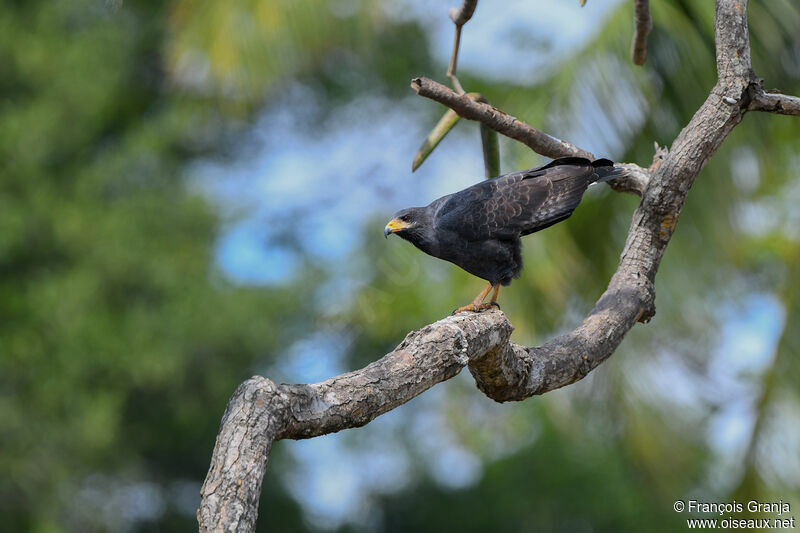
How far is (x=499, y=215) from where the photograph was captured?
403 centimetres

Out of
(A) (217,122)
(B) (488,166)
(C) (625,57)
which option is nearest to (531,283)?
(C) (625,57)

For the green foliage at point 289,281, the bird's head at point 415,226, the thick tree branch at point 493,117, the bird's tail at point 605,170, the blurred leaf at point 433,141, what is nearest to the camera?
the thick tree branch at point 493,117

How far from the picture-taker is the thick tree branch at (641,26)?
4016mm

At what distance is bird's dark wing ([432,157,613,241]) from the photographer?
3900 mm

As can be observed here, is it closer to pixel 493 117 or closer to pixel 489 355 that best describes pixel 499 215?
pixel 493 117

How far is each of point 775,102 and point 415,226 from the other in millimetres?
1646

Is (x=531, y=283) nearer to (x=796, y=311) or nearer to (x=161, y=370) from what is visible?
(x=796, y=311)

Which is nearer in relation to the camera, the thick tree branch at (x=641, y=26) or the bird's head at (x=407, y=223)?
the thick tree branch at (x=641, y=26)

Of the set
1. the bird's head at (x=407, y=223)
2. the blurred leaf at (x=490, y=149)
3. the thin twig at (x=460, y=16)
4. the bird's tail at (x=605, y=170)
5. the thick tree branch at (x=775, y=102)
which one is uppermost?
the thin twig at (x=460, y=16)

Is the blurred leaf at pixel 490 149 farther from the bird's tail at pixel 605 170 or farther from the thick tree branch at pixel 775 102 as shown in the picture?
the thick tree branch at pixel 775 102

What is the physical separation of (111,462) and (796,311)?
9.68 metres

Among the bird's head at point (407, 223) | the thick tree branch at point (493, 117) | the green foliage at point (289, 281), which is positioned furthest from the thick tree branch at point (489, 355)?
the green foliage at point (289, 281)

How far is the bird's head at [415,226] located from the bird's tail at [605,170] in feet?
2.67

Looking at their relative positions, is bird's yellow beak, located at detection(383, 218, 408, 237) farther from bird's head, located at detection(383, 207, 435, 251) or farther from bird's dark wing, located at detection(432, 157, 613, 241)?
bird's dark wing, located at detection(432, 157, 613, 241)
